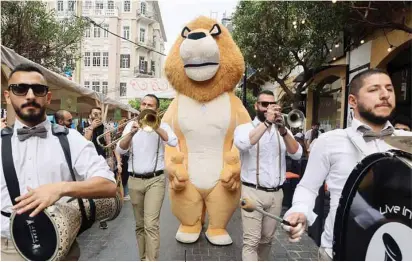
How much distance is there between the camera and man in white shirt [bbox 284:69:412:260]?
2195 millimetres

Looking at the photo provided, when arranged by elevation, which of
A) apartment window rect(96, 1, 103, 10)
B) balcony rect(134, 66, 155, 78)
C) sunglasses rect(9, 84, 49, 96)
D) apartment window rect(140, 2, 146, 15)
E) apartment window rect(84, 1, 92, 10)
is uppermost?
apartment window rect(140, 2, 146, 15)

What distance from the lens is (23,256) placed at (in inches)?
78.9

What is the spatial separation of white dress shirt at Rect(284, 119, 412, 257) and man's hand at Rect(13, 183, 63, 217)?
124 centimetres

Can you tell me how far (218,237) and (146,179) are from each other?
140cm

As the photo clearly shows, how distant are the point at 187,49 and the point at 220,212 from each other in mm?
2052

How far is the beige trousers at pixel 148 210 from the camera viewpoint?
379 cm

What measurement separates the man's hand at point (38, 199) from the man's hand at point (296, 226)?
1.17 meters

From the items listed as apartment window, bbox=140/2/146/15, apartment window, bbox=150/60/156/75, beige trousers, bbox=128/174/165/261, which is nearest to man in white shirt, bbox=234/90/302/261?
beige trousers, bbox=128/174/165/261

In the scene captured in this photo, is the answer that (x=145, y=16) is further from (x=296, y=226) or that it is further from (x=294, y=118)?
(x=296, y=226)

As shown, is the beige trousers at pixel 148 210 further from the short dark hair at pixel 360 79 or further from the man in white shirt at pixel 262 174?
the short dark hair at pixel 360 79

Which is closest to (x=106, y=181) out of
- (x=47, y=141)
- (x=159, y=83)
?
(x=47, y=141)

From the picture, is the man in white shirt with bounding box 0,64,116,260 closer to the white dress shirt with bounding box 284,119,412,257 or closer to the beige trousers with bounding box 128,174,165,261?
the white dress shirt with bounding box 284,119,412,257

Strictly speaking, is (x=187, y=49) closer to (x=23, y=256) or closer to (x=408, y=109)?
(x=23, y=256)

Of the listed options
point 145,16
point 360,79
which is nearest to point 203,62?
point 360,79
